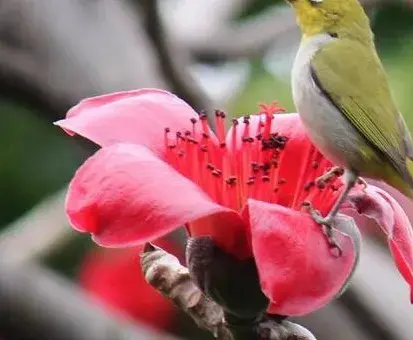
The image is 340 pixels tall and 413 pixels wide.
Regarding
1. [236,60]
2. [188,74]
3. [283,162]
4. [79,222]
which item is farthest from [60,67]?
[79,222]

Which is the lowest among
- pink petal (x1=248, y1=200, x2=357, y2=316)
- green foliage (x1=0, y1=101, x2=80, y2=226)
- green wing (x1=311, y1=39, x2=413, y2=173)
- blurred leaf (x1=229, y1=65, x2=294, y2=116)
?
green foliage (x1=0, y1=101, x2=80, y2=226)

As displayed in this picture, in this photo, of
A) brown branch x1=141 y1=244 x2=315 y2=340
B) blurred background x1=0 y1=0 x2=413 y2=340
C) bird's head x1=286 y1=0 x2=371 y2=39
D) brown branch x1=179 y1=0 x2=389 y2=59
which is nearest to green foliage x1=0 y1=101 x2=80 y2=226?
blurred background x1=0 y1=0 x2=413 y2=340

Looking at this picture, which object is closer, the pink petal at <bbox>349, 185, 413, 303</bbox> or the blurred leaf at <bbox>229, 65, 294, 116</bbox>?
the pink petal at <bbox>349, 185, 413, 303</bbox>

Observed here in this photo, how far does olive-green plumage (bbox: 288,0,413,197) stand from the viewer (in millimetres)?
1236

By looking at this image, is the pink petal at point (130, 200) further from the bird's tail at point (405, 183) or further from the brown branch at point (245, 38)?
the brown branch at point (245, 38)

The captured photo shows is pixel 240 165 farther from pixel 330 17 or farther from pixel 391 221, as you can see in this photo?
pixel 330 17

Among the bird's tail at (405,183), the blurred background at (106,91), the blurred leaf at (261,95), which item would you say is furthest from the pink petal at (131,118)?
the blurred leaf at (261,95)

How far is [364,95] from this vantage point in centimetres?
132

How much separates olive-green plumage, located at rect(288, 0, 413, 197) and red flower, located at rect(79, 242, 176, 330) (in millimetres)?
1233

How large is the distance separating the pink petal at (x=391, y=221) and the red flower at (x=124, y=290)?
1.35 meters

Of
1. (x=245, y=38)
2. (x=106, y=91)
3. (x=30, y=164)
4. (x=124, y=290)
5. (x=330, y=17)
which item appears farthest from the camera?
(x=245, y=38)

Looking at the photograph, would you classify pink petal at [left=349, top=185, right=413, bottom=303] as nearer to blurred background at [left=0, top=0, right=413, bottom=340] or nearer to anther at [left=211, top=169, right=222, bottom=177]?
anther at [left=211, top=169, right=222, bottom=177]

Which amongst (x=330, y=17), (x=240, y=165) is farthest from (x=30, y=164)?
(x=240, y=165)

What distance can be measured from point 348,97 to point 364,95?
0.07ft
